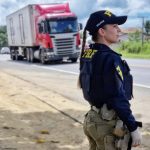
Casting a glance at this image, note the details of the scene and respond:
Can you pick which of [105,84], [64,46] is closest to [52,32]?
[64,46]

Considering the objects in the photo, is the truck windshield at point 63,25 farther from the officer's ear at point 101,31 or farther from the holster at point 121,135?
the holster at point 121,135

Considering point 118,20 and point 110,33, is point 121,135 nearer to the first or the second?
point 110,33

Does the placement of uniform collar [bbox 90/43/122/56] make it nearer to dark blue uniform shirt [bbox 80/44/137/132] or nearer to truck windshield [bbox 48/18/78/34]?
dark blue uniform shirt [bbox 80/44/137/132]

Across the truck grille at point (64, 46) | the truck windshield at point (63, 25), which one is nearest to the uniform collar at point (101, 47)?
the truck windshield at point (63, 25)

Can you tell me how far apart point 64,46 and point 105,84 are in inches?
1121

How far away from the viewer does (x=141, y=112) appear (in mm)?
10383

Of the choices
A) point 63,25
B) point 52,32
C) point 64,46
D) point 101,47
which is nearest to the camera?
point 101,47

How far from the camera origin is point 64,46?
106ft

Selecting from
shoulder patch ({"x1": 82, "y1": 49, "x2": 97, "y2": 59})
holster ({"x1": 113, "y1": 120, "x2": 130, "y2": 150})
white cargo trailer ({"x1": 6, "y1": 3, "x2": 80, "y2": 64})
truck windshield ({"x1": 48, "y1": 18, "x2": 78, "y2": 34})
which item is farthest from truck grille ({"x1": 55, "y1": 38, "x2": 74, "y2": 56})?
holster ({"x1": 113, "y1": 120, "x2": 130, "y2": 150})

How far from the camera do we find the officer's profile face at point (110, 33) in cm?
Answer: 414

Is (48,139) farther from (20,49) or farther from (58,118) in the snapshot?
(20,49)

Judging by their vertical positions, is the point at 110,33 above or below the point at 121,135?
above

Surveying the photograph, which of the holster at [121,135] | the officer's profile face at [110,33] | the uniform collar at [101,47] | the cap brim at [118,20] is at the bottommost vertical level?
the holster at [121,135]

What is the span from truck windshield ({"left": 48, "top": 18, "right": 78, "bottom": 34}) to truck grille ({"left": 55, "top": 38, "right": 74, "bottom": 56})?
71 centimetres
